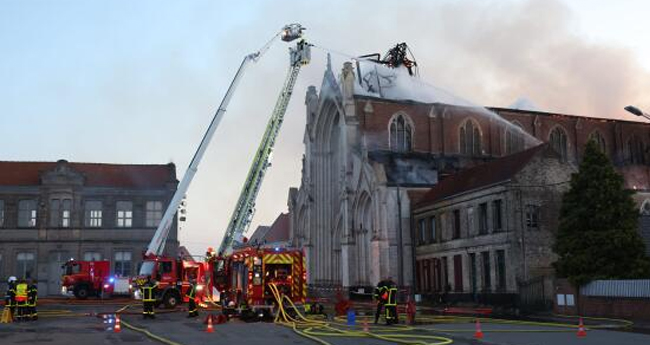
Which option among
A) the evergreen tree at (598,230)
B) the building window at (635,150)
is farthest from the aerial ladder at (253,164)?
the building window at (635,150)

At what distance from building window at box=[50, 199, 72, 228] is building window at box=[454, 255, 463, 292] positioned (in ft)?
116

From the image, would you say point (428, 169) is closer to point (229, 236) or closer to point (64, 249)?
point (229, 236)

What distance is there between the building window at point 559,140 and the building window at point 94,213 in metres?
38.2

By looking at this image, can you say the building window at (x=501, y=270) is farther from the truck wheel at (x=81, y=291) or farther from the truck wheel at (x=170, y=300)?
the truck wheel at (x=81, y=291)

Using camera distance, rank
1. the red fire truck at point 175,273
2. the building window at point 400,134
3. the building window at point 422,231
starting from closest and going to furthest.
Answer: the red fire truck at point 175,273 → the building window at point 422,231 → the building window at point 400,134

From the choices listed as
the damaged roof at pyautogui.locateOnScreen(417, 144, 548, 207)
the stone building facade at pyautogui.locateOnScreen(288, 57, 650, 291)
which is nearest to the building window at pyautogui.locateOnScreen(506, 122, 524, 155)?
the stone building facade at pyautogui.locateOnScreen(288, 57, 650, 291)

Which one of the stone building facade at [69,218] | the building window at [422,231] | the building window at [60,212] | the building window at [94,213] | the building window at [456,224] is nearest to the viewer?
the building window at [456,224]

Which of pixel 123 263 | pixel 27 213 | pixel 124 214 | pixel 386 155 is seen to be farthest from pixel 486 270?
pixel 27 213

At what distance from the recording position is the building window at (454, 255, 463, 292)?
133 feet

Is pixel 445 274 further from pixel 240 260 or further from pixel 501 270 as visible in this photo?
pixel 240 260

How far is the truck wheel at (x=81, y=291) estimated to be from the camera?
46.1 metres

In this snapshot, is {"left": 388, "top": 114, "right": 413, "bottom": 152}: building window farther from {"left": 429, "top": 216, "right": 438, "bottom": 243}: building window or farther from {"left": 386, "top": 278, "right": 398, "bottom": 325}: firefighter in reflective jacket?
{"left": 386, "top": 278, "right": 398, "bottom": 325}: firefighter in reflective jacket

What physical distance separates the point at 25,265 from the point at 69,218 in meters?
5.18

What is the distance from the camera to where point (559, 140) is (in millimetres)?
57812
